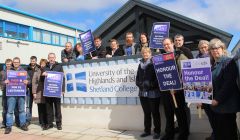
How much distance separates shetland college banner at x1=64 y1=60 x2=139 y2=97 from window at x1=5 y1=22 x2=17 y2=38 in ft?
52.2

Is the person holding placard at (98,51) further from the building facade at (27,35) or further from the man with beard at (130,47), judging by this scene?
the building facade at (27,35)

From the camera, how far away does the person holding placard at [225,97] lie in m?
3.99

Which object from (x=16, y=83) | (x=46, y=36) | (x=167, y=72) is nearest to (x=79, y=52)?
(x=16, y=83)

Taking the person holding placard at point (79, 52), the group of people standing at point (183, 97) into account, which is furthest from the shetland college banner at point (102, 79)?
the group of people standing at point (183, 97)

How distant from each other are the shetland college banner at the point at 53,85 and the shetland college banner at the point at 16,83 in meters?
0.72

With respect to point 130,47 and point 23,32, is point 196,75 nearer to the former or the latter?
point 130,47

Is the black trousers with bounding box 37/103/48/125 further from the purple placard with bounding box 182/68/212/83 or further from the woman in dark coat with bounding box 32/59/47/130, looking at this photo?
the purple placard with bounding box 182/68/212/83

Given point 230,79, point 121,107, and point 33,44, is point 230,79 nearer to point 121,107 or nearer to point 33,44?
point 121,107

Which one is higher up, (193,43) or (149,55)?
(193,43)

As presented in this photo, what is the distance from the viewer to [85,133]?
23.7 ft

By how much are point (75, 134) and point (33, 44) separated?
19506mm

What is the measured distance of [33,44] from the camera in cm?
2520

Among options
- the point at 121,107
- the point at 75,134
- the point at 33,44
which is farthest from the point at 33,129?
the point at 33,44

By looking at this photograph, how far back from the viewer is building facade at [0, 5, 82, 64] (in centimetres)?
2183
